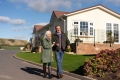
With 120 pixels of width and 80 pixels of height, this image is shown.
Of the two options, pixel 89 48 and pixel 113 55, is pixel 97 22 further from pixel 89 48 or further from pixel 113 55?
pixel 113 55

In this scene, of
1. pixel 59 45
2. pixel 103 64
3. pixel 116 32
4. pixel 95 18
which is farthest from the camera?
pixel 95 18

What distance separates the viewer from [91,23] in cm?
2533

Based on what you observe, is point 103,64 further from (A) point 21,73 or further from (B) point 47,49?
(A) point 21,73

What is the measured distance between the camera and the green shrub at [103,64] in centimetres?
880

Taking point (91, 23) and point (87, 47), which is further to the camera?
point (91, 23)

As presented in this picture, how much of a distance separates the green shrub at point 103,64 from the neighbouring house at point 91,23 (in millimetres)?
13416

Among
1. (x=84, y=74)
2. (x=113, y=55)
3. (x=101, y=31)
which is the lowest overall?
(x=84, y=74)

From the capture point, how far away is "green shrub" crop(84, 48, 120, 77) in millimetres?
8805

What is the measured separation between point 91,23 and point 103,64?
16.6 meters

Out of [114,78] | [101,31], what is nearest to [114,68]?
[114,78]

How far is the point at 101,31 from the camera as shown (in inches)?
907

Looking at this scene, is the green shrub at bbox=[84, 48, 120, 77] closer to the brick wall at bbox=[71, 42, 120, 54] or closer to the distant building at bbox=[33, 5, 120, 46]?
the brick wall at bbox=[71, 42, 120, 54]

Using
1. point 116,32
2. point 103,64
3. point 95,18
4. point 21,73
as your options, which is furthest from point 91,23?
point 103,64

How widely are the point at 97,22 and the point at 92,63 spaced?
55.6 feet
